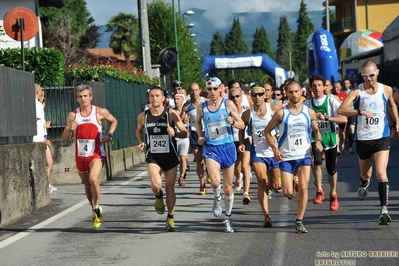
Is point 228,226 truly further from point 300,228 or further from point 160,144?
point 160,144

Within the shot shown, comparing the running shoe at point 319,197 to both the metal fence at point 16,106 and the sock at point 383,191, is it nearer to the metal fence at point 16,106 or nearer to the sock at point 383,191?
→ the sock at point 383,191

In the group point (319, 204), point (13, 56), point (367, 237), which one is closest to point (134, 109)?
point (13, 56)

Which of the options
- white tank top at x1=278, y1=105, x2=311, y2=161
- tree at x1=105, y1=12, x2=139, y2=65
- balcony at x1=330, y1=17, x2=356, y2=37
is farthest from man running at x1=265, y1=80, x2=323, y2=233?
tree at x1=105, y1=12, x2=139, y2=65

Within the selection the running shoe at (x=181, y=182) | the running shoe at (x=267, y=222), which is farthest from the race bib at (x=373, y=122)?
the running shoe at (x=181, y=182)

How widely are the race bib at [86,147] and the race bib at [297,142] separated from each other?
8.90 feet

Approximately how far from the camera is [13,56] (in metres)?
27.8

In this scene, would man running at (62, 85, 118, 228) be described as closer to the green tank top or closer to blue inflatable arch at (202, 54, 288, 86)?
the green tank top

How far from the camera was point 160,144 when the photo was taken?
12234 millimetres

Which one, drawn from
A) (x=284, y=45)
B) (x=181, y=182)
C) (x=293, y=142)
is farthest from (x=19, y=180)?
(x=284, y=45)

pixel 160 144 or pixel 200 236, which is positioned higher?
pixel 160 144

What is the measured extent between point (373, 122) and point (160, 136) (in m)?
2.66

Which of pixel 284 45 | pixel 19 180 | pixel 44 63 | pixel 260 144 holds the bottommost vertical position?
pixel 19 180

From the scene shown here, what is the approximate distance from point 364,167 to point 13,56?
17071 mm

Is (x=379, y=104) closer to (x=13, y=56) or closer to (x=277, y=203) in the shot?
(x=277, y=203)
